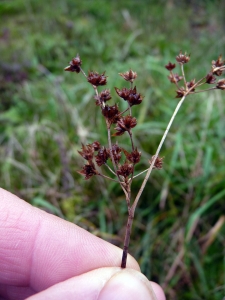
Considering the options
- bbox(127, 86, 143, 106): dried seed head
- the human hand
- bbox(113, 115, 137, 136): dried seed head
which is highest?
bbox(127, 86, 143, 106): dried seed head

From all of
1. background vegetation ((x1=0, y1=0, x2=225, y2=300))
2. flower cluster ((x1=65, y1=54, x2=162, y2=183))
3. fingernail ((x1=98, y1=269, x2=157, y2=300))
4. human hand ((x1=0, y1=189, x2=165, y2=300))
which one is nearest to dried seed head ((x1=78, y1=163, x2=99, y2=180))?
flower cluster ((x1=65, y1=54, x2=162, y2=183))

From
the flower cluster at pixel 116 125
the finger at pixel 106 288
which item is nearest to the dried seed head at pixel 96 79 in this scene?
the flower cluster at pixel 116 125

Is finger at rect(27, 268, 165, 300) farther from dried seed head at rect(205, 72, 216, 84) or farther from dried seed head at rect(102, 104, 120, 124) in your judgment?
dried seed head at rect(205, 72, 216, 84)

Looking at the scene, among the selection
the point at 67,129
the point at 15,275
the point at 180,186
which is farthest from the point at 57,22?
the point at 15,275

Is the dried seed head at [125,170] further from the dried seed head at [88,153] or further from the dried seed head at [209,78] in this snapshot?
the dried seed head at [209,78]

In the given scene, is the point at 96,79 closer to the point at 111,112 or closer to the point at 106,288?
the point at 111,112

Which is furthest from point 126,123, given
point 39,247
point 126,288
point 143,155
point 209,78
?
point 143,155

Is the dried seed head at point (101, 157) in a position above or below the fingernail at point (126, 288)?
above

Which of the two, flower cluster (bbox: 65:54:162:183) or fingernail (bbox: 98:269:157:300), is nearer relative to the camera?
flower cluster (bbox: 65:54:162:183)

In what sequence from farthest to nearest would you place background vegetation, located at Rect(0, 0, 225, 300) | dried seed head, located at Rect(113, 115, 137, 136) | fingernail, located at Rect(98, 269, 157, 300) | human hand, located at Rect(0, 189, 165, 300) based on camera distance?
background vegetation, located at Rect(0, 0, 225, 300), human hand, located at Rect(0, 189, 165, 300), fingernail, located at Rect(98, 269, 157, 300), dried seed head, located at Rect(113, 115, 137, 136)
